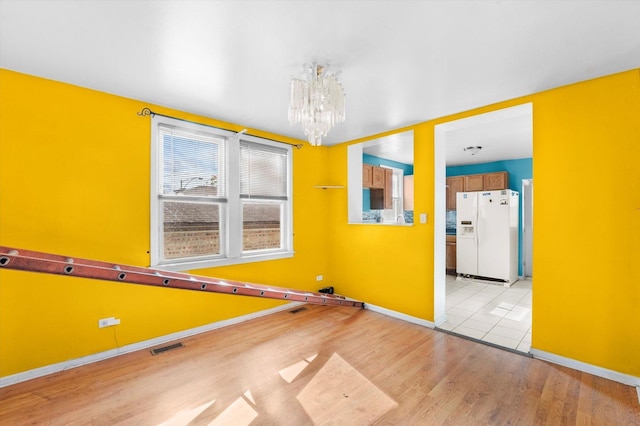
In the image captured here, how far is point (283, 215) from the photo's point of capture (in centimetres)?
436

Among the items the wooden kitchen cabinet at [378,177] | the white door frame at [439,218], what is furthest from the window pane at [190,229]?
the wooden kitchen cabinet at [378,177]

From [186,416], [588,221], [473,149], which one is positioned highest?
[473,149]

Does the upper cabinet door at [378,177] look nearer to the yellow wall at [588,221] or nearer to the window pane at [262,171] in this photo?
the window pane at [262,171]

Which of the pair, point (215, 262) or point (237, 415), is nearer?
point (237, 415)

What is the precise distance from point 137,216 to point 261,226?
159 centimetres

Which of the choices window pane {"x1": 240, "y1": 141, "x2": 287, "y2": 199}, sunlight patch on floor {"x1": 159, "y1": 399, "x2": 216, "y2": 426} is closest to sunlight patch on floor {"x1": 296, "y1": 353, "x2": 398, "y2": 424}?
sunlight patch on floor {"x1": 159, "y1": 399, "x2": 216, "y2": 426}

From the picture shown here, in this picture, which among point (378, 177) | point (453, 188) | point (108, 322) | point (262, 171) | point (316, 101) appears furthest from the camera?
point (453, 188)

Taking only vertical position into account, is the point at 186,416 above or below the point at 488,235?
below

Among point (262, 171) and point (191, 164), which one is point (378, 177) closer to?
point (262, 171)

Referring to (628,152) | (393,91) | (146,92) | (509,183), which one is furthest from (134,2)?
(509,183)

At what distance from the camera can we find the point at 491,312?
13.3 ft

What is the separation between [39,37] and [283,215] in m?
3.07

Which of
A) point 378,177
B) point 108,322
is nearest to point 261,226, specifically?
point 108,322

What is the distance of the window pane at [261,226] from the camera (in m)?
3.94
